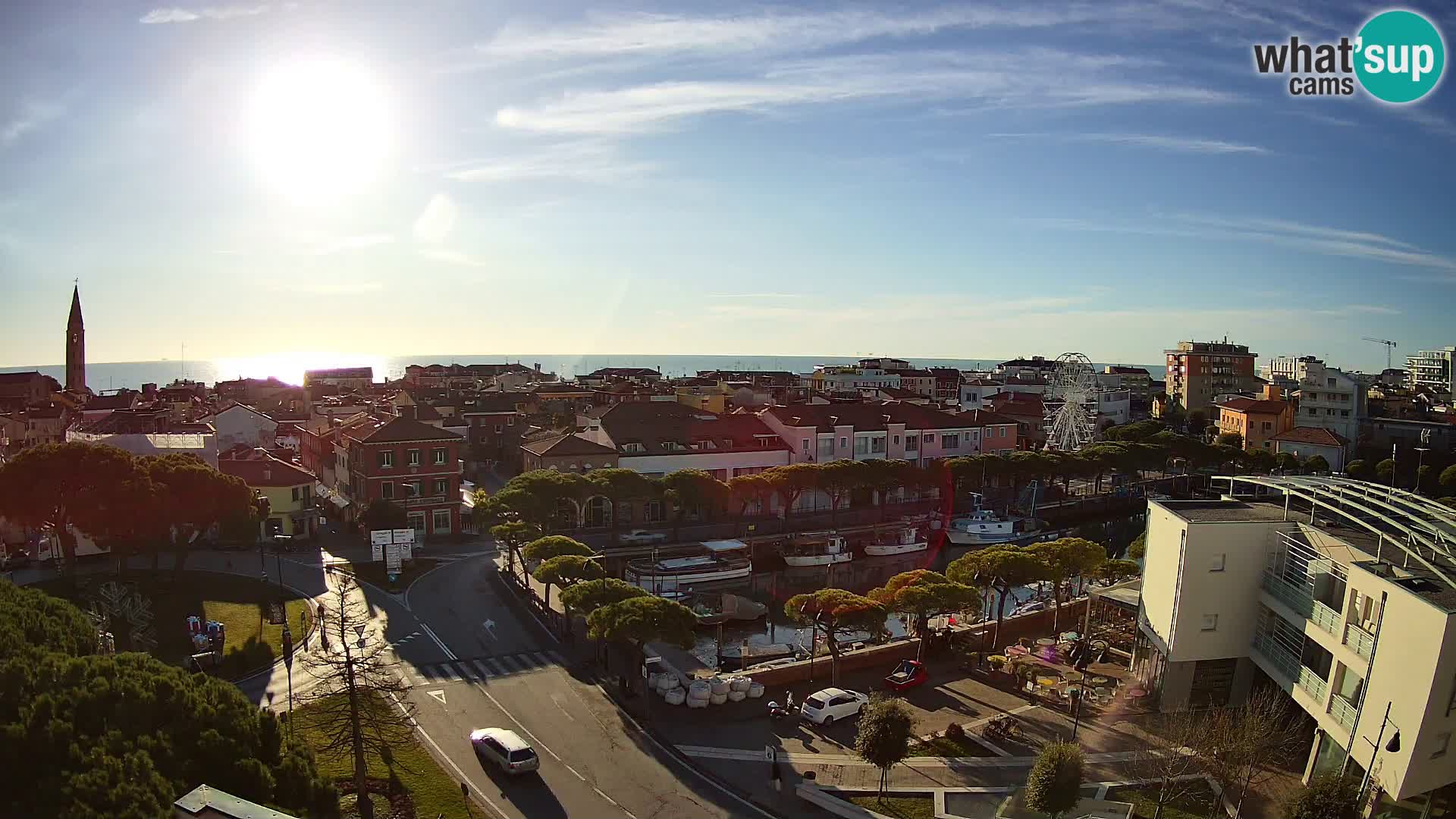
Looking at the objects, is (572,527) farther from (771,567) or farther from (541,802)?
(541,802)

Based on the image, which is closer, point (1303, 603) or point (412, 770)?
point (412, 770)

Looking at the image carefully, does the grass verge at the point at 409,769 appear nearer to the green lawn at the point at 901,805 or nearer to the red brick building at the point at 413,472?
the green lawn at the point at 901,805

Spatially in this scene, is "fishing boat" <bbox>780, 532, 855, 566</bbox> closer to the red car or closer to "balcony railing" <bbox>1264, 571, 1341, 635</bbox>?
the red car

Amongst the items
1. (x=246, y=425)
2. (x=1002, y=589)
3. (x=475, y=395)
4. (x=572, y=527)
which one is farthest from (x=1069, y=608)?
(x=475, y=395)

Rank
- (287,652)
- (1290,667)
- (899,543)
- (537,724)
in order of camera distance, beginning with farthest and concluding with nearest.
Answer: (899,543) < (287,652) < (537,724) < (1290,667)

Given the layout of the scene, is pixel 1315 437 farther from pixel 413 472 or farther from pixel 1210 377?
pixel 413 472

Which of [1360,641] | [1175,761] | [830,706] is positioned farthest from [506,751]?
[1360,641]
